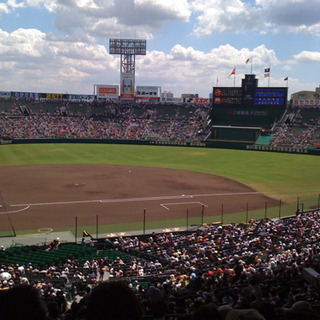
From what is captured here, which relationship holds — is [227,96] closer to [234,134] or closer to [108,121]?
[234,134]

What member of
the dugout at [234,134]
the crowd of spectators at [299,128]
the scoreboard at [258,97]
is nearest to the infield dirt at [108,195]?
the dugout at [234,134]

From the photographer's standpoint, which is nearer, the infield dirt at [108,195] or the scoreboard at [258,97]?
the infield dirt at [108,195]

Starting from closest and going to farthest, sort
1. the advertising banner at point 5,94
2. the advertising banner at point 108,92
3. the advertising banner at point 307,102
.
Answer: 1. the advertising banner at point 307,102
2. the advertising banner at point 5,94
3. the advertising banner at point 108,92

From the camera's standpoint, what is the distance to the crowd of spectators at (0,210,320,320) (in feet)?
19.6

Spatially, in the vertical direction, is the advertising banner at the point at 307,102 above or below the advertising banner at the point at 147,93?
below

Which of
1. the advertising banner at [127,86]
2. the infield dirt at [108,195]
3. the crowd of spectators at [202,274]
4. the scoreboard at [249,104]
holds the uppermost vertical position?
the advertising banner at [127,86]

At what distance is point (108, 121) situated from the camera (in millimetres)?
106750

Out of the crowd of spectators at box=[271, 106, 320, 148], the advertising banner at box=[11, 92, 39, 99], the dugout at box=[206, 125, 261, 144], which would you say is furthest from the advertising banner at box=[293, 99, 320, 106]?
the advertising banner at box=[11, 92, 39, 99]

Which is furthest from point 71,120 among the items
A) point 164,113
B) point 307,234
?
point 307,234

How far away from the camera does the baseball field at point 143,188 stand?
107 ft

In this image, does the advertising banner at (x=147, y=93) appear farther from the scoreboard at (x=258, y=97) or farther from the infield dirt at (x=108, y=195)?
the infield dirt at (x=108, y=195)

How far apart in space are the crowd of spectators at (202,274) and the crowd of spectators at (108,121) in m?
69.9

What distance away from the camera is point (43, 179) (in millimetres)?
48469

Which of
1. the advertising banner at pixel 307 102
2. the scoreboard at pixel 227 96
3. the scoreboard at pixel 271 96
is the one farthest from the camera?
the advertising banner at pixel 307 102
